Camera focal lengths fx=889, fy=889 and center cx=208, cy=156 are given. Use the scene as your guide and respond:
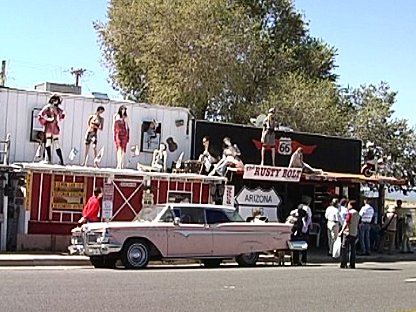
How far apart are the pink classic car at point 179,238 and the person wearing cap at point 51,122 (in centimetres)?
528

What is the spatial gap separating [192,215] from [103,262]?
2387mm

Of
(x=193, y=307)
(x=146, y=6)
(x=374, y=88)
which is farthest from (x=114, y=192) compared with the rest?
(x=374, y=88)

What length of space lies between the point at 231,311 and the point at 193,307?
1.98ft

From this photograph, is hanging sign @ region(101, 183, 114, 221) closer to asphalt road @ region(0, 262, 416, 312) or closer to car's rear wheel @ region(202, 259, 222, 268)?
car's rear wheel @ region(202, 259, 222, 268)

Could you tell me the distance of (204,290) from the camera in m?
15.4

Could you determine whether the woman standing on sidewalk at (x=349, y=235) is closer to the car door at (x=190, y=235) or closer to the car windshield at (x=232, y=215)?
the car windshield at (x=232, y=215)

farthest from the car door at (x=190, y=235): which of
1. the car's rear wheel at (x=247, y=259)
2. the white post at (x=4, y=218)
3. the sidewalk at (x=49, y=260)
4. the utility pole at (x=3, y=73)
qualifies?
the utility pole at (x=3, y=73)

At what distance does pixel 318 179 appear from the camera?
1141 inches

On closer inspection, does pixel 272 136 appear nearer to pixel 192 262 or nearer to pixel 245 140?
pixel 245 140

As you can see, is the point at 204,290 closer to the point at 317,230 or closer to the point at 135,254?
the point at 135,254

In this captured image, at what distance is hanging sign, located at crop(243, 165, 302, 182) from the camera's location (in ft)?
89.0

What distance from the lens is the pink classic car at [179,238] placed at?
2014cm

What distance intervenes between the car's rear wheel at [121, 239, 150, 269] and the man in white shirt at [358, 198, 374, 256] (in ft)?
33.3

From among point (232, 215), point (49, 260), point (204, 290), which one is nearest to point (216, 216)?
point (232, 215)
